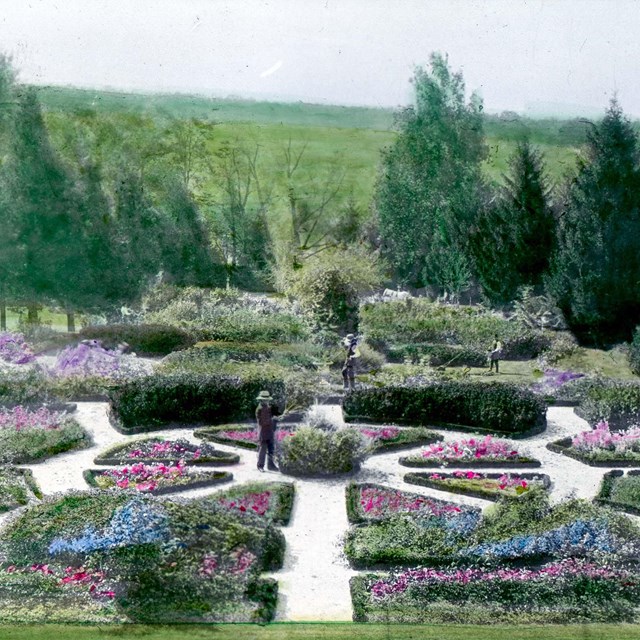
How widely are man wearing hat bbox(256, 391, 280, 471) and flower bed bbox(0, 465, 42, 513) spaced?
10.5 ft

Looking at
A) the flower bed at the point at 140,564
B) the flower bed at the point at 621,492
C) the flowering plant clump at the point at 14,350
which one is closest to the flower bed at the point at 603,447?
the flower bed at the point at 621,492

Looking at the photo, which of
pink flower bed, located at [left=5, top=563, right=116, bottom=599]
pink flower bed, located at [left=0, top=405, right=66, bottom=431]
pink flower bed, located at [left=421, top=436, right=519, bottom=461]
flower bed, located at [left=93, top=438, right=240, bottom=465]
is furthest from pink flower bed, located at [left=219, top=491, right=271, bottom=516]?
pink flower bed, located at [left=0, top=405, right=66, bottom=431]

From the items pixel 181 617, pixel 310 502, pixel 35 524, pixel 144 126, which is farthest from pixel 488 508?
pixel 144 126

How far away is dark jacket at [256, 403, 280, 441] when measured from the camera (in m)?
15.0

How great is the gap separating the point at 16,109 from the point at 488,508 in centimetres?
1271

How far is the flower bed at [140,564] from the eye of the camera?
10.6 meters

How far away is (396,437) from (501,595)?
19.5ft

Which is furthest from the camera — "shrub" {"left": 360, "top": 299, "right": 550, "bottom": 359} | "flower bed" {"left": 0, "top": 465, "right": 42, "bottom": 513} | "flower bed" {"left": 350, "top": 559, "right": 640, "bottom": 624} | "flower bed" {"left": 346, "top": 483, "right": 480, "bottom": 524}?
"shrub" {"left": 360, "top": 299, "right": 550, "bottom": 359}

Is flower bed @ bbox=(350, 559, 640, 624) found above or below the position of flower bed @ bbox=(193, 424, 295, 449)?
above

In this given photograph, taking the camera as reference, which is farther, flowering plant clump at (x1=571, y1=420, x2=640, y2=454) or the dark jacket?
flowering plant clump at (x1=571, y1=420, x2=640, y2=454)

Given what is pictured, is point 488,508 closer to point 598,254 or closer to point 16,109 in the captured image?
point 598,254

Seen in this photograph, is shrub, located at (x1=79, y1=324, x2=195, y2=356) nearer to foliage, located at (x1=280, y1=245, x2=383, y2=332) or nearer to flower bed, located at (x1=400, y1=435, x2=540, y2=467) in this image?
foliage, located at (x1=280, y1=245, x2=383, y2=332)

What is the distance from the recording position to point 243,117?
67.7ft

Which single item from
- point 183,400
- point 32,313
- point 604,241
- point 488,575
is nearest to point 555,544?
point 488,575
